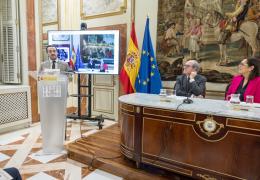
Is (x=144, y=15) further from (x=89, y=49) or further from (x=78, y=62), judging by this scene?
(x=78, y=62)

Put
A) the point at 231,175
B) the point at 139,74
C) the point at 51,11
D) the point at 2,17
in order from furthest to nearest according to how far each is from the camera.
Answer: the point at 51,11, the point at 2,17, the point at 139,74, the point at 231,175

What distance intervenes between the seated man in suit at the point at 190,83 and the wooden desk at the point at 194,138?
2.18 feet

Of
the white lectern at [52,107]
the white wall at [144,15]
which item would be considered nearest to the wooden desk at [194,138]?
the white lectern at [52,107]

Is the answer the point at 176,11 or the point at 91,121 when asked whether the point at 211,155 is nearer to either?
the point at 176,11

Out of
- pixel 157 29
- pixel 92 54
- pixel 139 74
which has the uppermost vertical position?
pixel 157 29

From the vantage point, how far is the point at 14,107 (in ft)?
12.7

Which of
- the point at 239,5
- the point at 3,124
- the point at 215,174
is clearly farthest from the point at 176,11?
the point at 3,124

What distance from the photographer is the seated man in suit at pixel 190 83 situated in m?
2.95

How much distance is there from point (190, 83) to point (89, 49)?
2156 millimetres

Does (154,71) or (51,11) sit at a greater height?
(51,11)

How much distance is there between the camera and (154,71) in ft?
12.3

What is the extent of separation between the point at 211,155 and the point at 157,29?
8.33 feet

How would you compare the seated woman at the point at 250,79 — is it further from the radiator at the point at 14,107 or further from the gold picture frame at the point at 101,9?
the radiator at the point at 14,107

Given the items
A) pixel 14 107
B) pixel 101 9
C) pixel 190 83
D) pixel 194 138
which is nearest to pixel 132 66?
pixel 190 83
